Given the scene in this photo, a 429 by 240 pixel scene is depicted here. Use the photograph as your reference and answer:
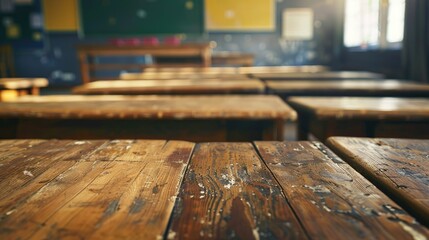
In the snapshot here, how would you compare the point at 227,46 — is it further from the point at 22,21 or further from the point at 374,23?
the point at 22,21

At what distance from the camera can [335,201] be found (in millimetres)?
679

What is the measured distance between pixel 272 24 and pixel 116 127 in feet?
20.0

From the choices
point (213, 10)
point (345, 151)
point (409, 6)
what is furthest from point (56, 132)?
point (213, 10)

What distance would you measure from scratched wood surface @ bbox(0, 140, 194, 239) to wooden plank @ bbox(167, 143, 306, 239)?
30mm

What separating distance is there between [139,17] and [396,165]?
6937 millimetres

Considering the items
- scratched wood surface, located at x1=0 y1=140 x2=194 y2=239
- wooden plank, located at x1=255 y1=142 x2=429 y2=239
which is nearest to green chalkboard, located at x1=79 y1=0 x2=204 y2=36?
scratched wood surface, located at x1=0 y1=140 x2=194 y2=239

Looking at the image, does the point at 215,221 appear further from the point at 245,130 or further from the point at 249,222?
the point at 245,130

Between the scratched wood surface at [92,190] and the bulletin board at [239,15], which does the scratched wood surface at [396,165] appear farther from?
the bulletin board at [239,15]

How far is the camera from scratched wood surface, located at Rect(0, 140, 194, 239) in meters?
0.57

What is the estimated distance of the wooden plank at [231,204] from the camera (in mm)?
564

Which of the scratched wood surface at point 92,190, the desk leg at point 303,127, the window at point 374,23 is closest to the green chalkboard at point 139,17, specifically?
the window at point 374,23

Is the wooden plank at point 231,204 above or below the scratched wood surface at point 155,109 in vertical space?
below

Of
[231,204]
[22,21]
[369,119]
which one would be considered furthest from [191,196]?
[22,21]

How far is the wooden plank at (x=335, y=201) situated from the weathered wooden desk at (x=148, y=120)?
579mm
